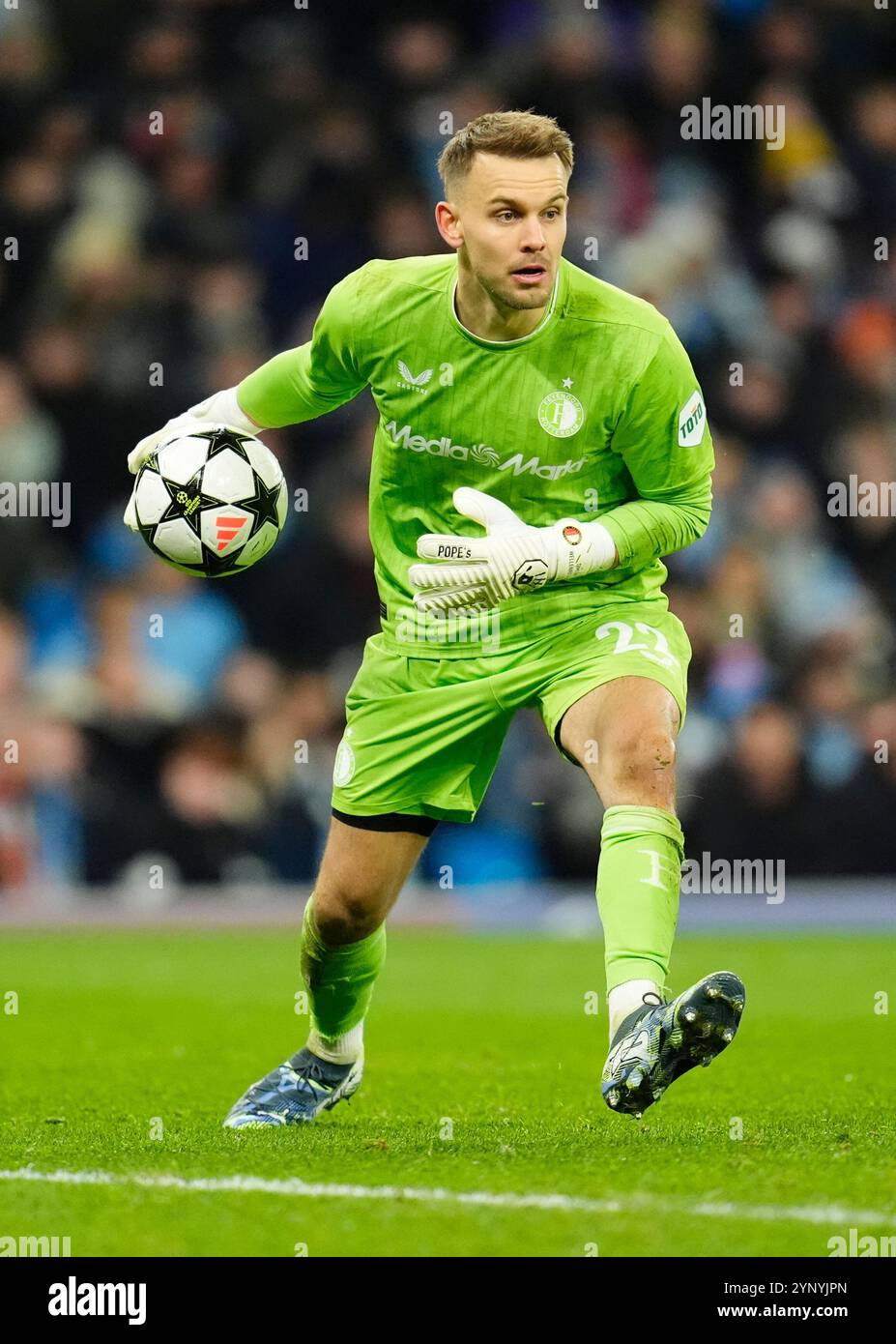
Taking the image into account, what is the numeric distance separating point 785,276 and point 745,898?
162 inches

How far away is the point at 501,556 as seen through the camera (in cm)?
537

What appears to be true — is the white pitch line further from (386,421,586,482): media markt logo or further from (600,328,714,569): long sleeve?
(386,421,586,482): media markt logo

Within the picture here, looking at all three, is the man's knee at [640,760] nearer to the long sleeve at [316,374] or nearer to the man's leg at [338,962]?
the man's leg at [338,962]

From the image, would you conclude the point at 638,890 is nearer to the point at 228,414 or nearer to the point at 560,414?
the point at 560,414

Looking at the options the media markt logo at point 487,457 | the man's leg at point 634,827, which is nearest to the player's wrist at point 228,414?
the media markt logo at point 487,457

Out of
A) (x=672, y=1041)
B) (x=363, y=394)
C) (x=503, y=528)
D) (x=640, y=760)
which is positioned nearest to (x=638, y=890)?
(x=640, y=760)

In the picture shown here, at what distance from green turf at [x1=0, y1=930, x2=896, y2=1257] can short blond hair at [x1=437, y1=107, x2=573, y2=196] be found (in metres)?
2.52

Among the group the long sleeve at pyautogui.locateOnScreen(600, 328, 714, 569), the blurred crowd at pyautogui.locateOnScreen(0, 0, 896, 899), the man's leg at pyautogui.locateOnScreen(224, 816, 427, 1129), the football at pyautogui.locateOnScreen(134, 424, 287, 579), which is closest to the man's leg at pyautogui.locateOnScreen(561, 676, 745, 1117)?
the long sleeve at pyautogui.locateOnScreen(600, 328, 714, 569)

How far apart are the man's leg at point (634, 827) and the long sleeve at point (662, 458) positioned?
43 cm

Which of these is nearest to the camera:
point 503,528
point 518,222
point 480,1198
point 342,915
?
point 480,1198

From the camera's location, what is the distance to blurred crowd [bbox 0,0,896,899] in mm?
12148

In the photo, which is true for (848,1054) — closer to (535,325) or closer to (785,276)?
(535,325)

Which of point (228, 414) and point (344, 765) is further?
point (228, 414)

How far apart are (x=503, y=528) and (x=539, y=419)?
323 mm
